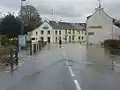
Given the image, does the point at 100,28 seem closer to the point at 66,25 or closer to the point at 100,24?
the point at 100,24

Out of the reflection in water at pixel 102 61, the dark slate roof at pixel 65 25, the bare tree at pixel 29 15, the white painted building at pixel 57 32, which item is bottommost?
the reflection in water at pixel 102 61

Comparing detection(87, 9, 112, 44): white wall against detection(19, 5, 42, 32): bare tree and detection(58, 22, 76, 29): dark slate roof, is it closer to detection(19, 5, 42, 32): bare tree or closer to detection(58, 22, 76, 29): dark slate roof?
detection(19, 5, 42, 32): bare tree

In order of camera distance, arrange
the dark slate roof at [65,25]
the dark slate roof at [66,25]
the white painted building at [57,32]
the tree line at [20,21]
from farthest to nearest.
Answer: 1. the dark slate roof at [66,25]
2. the dark slate roof at [65,25]
3. the white painted building at [57,32]
4. the tree line at [20,21]

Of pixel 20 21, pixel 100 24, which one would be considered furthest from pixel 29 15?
pixel 100 24

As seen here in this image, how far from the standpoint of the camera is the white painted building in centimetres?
13762

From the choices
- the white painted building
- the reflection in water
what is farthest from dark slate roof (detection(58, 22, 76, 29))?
the reflection in water

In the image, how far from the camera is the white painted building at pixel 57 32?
138m

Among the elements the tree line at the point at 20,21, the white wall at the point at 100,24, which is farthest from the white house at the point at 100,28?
the tree line at the point at 20,21

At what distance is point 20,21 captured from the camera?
9388cm

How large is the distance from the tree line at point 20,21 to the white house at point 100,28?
21.5 meters

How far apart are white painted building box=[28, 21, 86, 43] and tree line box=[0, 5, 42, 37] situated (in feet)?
11.4

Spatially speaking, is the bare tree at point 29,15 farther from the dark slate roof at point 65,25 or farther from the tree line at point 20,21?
the dark slate roof at point 65,25

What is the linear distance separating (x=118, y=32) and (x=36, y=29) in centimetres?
4813

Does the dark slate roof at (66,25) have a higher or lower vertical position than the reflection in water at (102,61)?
higher
